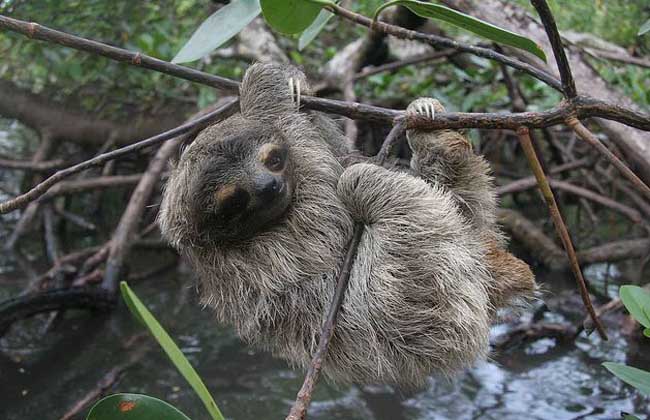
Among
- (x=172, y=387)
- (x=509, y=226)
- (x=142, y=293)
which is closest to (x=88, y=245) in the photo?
(x=142, y=293)

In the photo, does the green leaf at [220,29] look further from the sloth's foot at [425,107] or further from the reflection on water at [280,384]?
the reflection on water at [280,384]

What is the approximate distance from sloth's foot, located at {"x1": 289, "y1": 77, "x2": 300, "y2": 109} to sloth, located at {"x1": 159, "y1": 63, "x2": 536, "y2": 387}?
110mm

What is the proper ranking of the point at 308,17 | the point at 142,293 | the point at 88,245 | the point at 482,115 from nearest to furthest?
1. the point at 308,17
2. the point at 482,115
3. the point at 142,293
4. the point at 88,245

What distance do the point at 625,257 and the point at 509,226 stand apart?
96 centimetres

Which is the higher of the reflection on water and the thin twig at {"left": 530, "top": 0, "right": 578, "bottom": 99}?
the thin twig at {"left": 530, "top": 0, "right": 578, "bottom": 99}

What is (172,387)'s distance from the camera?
3.79m

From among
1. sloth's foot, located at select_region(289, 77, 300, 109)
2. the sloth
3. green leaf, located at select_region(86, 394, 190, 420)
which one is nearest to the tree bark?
the sloth

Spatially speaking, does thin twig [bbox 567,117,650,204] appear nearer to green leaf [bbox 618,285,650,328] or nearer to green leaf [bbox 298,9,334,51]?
green leaf [bbox 618,285,650,328]

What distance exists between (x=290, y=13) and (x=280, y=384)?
2.81m

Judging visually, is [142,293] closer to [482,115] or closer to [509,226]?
[509,226]

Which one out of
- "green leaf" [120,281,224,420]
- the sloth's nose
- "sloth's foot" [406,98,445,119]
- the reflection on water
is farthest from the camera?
the reflection on water

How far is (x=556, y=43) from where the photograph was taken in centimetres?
162

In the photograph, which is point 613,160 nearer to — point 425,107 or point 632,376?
point 632,376

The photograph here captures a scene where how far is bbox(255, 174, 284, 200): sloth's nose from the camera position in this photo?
7.16 ft
